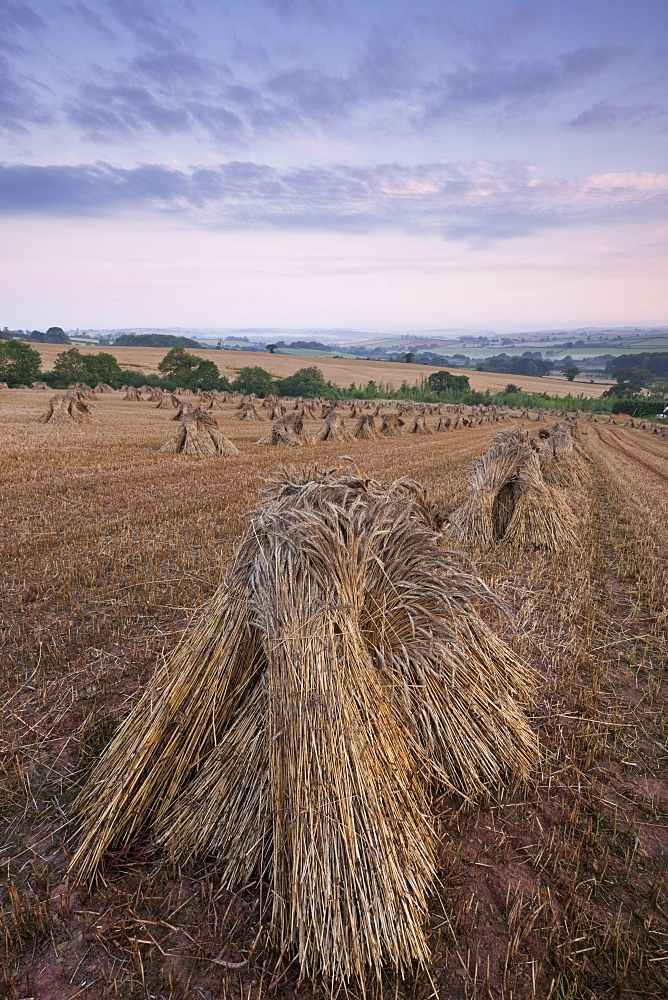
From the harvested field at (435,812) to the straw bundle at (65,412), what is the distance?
1708 centimetres

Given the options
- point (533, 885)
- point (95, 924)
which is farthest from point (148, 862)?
point (533, 885)

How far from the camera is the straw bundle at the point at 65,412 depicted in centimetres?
2184

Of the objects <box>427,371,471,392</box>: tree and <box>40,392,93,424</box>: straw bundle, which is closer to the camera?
<box>40,392,93,424</box>: straw bundle

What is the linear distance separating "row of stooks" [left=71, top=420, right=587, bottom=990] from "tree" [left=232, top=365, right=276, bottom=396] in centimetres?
5444

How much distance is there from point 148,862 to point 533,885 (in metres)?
1.72

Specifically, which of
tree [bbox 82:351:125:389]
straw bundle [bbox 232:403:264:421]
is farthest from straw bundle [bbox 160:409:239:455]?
tree [bbox 82:351:125:389]

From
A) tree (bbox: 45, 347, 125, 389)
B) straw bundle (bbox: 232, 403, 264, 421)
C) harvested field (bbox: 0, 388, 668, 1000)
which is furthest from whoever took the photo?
tree (bbox: 45, 347, 125, 389)

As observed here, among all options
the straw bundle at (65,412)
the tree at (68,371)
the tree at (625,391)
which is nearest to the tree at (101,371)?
the tree at (68,371)

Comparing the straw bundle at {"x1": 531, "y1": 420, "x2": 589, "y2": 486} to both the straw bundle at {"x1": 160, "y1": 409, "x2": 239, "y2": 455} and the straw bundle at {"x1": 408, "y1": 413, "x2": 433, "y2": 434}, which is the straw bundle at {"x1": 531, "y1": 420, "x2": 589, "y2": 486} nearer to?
the straw bundle at {"x1": 160, "y1": 409, "x2": 239, "y2": 455}

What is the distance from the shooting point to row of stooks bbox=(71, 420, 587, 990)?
6.20 feet

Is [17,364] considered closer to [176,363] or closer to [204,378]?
[176,363]

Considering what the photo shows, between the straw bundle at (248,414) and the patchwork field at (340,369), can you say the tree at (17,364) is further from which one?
the straw bundle at (248,414)

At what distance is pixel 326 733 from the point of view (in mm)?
2039

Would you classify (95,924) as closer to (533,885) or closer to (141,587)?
(533,885)
